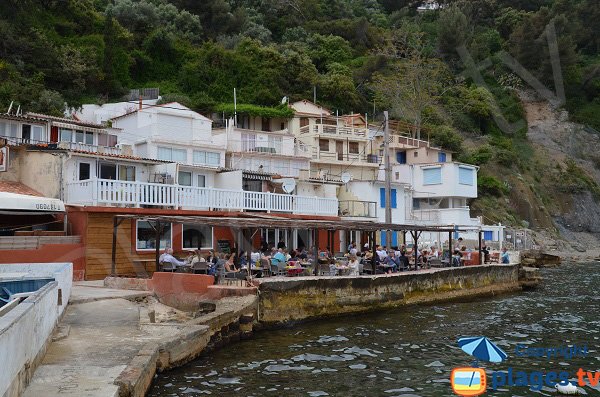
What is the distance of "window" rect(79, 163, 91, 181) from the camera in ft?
83.0

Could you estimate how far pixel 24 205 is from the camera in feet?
53.7

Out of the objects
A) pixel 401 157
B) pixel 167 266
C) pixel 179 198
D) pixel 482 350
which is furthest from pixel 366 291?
pixel 401 157

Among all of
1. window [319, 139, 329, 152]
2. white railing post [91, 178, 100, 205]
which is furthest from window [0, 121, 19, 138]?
window [319, 139, 329, 152]

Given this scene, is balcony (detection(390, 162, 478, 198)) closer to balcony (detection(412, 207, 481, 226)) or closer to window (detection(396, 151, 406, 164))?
balcony (detection(412, 207, 481, 226))

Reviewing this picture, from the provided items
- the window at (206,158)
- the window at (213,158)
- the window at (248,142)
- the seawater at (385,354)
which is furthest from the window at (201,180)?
the window at (248,142)

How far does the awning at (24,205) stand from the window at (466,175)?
40.9 meters

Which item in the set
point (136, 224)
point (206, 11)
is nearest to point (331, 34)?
point (206, 11)

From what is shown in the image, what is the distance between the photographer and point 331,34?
82.3 m

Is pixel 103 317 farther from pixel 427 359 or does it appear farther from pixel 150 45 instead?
pixel 150 45

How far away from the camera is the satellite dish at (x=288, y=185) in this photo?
3145 cm

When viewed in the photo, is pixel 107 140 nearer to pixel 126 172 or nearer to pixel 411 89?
pixel 126 172

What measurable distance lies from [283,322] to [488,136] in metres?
61.1

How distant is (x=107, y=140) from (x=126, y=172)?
902cm

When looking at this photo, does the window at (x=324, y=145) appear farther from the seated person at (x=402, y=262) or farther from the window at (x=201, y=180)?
the seated person at (x=402, y=262)
